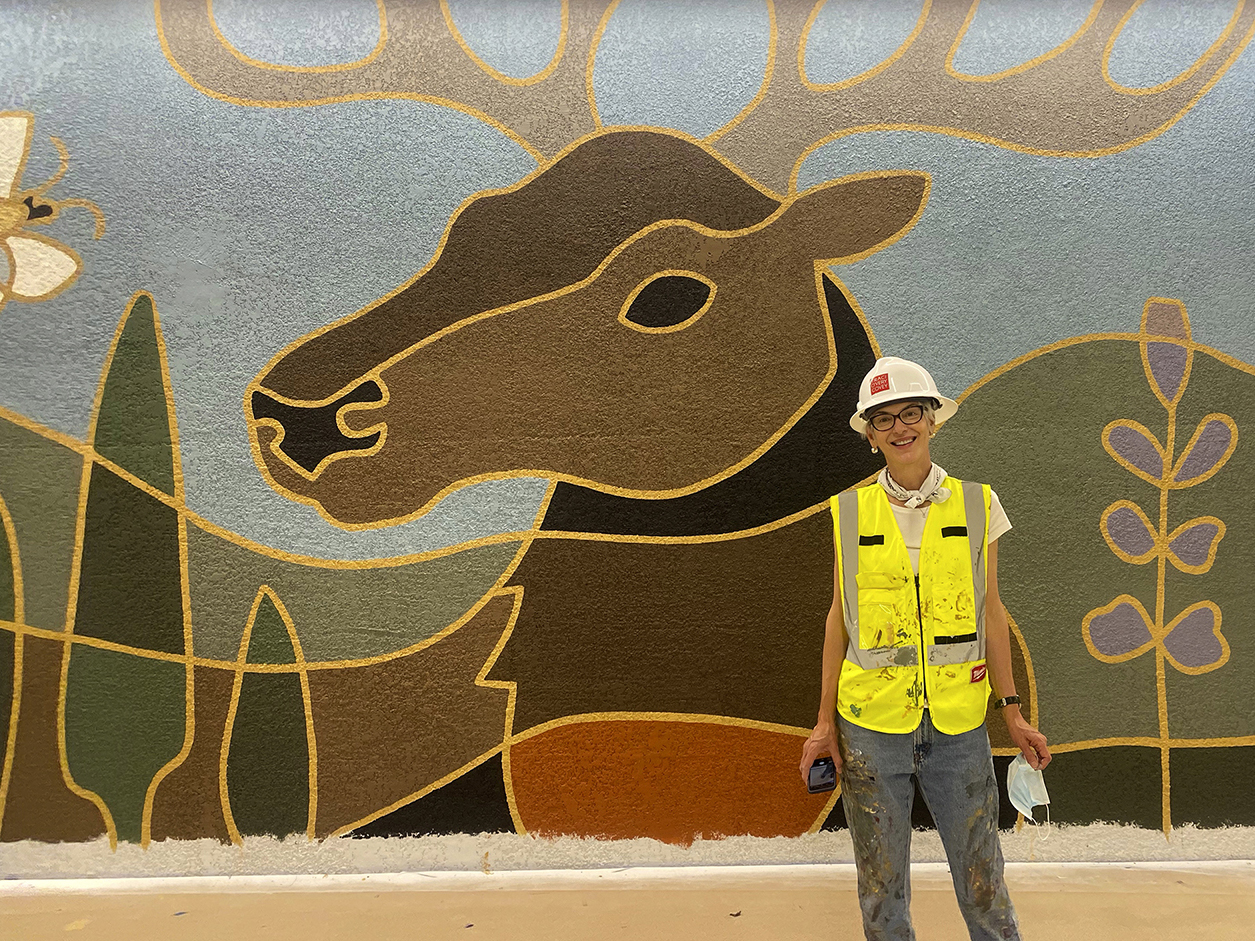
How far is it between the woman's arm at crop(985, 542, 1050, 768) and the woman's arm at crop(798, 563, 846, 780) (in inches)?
12.9

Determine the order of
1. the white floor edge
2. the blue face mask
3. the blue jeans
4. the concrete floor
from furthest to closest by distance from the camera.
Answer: the white floor edge < the concrete floor < the blue face mask < the blue jeans

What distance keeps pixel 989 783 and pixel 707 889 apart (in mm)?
1011

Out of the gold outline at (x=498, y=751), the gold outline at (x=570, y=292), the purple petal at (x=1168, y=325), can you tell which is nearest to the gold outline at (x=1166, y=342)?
the purple petal at (x=1168, y=325)

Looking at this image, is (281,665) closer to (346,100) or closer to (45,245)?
(45,245)

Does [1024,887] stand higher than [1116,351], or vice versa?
[1116,351]

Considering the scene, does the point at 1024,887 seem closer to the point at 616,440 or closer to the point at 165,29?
the point at 616,440

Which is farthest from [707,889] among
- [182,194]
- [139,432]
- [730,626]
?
[182,194]

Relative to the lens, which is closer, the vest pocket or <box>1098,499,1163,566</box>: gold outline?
the vest pocket

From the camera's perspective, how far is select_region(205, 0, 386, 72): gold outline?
2311 millimetres

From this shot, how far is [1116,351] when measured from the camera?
2.29 m

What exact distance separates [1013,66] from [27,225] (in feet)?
10.3

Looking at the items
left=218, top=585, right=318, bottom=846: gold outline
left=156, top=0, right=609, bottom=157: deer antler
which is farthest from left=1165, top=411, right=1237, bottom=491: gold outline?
left=218, top=585, right=318, bottom=846: gold outline

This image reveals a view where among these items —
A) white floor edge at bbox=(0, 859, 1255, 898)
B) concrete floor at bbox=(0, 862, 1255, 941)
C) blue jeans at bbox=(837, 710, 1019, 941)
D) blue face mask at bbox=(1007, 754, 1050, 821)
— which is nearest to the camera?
blue jeans at bbox=(837, 710, 1019, 941)

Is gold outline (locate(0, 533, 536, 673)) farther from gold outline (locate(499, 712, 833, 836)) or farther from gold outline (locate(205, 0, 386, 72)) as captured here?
gold outline (locate(205, 0, 386, 72))
